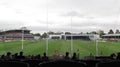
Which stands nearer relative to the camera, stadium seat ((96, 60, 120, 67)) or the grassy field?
stadium seat ((96, 60, 120, 67))

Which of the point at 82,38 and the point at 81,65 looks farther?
the point at 82,38

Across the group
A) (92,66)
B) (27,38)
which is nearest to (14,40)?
(27,38)

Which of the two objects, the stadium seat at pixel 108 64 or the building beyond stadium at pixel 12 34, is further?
the building beyond stadium at pixel 12 34

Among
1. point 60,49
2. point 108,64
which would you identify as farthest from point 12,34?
point 108,64

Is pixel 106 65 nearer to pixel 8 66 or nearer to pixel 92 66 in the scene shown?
pixel 8 66

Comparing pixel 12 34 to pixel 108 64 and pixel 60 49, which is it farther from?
pixel 108 64

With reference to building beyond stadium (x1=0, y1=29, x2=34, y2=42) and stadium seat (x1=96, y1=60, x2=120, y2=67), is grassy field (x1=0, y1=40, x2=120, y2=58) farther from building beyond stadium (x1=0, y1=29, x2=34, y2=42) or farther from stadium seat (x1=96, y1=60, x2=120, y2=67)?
stadium seat (x1=96, y1=60, x2=120, y2=67)

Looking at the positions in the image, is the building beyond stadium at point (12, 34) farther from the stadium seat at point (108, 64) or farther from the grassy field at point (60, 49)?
the stadium seat at point (108, 64)

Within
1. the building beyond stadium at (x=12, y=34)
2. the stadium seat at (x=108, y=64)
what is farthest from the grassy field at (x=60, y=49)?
the stadium seat at (x=108, y=64)

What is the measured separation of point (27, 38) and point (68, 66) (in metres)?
51.0

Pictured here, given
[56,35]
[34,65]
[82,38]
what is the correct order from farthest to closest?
[56,35]
[82,38]
[34,65]

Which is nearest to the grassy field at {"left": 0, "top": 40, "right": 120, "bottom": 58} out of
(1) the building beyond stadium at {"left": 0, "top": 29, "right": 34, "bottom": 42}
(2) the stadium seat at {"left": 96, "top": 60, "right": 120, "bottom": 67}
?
(1) the building beyond stadium at {"left": 0, "top": 29, "right": 34, "bottom": 42}

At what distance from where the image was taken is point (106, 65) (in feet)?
10.5

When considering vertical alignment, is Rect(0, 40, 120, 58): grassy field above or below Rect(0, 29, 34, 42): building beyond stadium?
below
